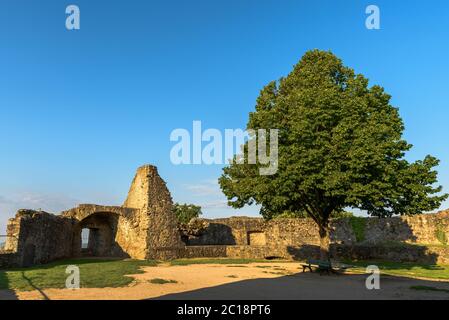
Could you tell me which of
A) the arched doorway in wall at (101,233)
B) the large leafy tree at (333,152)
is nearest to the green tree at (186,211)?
the arched doorway in wall at (101,233)

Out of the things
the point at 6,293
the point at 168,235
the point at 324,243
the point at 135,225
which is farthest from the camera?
the point at 168,235

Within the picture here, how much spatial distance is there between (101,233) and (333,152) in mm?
20834

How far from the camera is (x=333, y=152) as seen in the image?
1697cm

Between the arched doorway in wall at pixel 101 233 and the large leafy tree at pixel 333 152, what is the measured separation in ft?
36.6

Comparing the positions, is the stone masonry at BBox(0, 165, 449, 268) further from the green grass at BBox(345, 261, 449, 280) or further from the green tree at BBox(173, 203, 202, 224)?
the green tree at BBox(173, 203, 202, 224)

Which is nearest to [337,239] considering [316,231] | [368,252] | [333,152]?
[316,231]

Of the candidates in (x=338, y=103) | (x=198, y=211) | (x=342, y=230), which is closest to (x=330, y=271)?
(x=338, y=103)

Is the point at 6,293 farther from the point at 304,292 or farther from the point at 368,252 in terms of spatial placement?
the point at 368,252

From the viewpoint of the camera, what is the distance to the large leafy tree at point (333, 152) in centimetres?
1684

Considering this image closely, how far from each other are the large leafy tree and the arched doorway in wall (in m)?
11.1

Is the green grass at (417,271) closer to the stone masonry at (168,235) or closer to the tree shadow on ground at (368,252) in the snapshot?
the tree shadow on ground at (368,252)

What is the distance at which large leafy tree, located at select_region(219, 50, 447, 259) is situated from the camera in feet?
55.3

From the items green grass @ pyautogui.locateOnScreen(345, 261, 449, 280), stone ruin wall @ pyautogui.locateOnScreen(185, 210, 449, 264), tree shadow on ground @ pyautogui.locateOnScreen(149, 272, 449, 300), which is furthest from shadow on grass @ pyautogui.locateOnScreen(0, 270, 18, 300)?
stone ruin wall @ pyautogui.locateOnScreen(185, 210, 449, 264)
